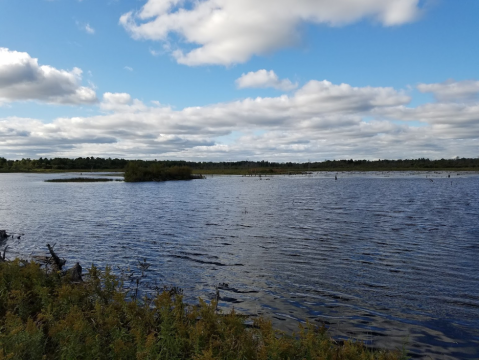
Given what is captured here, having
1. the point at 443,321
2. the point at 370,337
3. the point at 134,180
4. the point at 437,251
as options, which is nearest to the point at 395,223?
the point at 437,251

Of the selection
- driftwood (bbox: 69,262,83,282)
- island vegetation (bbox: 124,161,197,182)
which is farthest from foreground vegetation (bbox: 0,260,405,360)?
island vegetation (bbox: 124,161,197,182)

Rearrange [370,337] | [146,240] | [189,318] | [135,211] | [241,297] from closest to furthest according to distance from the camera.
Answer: [189,318] → [370,337] → [241,297] → [146,240] → [135,211]

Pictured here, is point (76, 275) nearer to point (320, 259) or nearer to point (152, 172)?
point (320, 259)

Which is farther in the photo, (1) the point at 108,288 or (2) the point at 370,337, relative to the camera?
(1) the point at 108,288

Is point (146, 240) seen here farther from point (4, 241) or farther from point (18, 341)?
point (18, 341)

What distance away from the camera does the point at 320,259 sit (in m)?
20.2

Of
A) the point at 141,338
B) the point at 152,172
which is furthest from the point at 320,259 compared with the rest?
the point at 152,172

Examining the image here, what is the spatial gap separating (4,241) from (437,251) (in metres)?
31.3

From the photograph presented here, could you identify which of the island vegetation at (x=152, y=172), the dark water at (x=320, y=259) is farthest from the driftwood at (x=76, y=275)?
the island vegetation at (x=152, y=172)

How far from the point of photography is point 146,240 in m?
26.7

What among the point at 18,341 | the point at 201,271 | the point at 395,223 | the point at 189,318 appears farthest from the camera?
the point at 395,223

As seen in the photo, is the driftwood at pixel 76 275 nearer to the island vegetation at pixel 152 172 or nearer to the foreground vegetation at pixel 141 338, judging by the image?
the foreground vegetation at pixel 141 338

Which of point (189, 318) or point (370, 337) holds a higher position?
point (189, 318)

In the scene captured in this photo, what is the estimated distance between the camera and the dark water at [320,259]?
40.0ft
